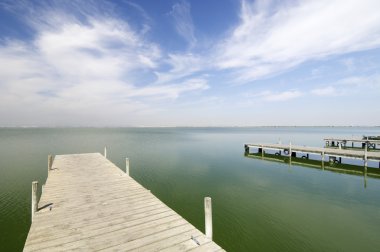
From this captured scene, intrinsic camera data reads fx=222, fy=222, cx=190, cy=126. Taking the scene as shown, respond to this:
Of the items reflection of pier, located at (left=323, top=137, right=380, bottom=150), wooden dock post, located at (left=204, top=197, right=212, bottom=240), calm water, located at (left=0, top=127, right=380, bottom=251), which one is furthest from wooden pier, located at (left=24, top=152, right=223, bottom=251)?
reflection of pier, located at (left=323, top=137, right=380, bottom=150)

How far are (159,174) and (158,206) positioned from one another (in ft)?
44.3

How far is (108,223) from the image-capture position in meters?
7.56

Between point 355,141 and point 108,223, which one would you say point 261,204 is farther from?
point 355,141

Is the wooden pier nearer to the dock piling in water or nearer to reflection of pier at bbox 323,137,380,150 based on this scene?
the dock piling in water

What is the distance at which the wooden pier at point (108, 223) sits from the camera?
618 centimetres

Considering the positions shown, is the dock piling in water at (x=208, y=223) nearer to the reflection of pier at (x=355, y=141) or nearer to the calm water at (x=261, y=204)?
the calm water at (x=261, y=204)

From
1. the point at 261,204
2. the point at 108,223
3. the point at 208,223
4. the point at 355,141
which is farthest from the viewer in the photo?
the point at 355,141

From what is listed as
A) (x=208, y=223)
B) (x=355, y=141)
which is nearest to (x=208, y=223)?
(x=208, y=223)

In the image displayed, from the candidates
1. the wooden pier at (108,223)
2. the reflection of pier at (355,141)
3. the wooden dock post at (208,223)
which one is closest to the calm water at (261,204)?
the wooden pier at (108,223)

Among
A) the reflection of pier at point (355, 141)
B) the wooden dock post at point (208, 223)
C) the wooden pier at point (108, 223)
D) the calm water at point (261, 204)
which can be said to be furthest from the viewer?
the reflection of pier at point (355, 141)

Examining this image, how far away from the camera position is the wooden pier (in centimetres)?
618

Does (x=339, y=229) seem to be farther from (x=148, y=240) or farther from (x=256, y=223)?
(x=148, y=240)

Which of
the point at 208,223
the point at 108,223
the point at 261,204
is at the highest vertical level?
the point at 208,223

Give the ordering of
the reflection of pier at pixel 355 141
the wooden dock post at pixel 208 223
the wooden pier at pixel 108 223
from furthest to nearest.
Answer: the reflection of pier at pixel 355 141 → the wooden dock post at pixel 208 223 → the wooden pier at pixel 108 223
